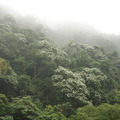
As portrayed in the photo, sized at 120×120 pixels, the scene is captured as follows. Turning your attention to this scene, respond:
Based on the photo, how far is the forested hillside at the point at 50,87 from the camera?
9047 mm

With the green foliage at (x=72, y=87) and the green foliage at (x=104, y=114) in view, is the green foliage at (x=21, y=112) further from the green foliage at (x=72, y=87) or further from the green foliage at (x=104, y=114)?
the green foliage at (x=72, y=87)

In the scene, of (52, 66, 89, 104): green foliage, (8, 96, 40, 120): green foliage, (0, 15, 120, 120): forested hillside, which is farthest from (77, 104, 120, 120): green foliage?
(52, 66, 89, 104): green foliage

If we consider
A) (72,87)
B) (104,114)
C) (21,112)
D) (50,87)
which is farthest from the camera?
(50,87)

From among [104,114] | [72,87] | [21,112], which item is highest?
[72,87]

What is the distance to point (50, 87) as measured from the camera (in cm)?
1666

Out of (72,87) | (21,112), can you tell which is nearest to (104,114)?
(21,112)

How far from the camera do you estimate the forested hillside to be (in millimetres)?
9047

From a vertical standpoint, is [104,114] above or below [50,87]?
below

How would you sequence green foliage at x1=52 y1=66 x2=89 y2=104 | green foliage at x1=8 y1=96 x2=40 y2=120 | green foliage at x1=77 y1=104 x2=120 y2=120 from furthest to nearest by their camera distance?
1. green foliage at x1=52 y1=66 x2=89 y2=104
2. green foliage at x1=8 y1=96 x2=40 y2=120
3. green foliage at x1=77 y1=104 x2=120 y2=120

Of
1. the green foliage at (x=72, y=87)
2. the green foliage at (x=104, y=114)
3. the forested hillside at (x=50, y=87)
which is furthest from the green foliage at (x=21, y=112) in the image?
the green foliage at (x=72, y=87)

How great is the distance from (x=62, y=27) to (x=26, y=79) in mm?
49625

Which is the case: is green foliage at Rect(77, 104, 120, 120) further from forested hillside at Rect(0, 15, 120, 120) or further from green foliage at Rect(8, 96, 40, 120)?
green foliage at Rect(8, 96, 40, 120)

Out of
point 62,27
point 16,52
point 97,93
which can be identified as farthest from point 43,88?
point 62,27

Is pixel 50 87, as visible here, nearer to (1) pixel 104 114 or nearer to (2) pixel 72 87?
(2) pixel 72 87
